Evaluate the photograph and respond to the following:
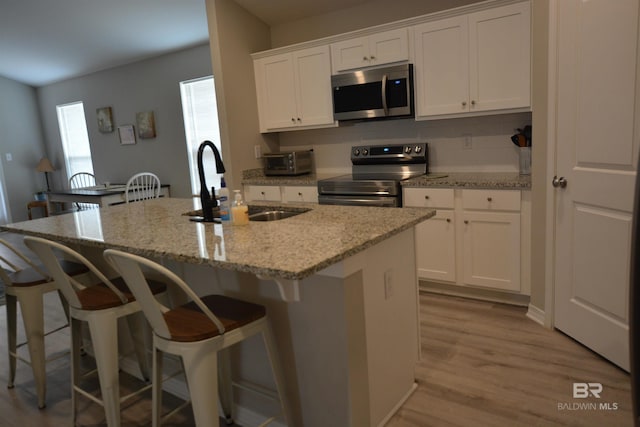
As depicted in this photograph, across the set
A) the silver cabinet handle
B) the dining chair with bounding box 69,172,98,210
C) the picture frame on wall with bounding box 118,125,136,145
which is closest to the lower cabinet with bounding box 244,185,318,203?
the silver cabinet handle

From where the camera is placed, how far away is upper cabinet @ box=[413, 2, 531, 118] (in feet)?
9.81

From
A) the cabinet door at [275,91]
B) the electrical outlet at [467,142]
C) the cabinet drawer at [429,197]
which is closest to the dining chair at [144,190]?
the cabinet door at [275,91]

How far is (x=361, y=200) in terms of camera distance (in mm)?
3516

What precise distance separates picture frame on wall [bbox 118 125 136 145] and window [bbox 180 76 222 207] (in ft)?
3.74

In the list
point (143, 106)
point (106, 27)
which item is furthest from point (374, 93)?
point (143, 106)

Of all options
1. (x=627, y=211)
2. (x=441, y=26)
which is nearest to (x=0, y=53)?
(x=441, y=26)

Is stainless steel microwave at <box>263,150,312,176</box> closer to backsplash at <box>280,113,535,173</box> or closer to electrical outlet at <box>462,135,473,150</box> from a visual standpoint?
backsplash at <box>280,113,535,173</box>

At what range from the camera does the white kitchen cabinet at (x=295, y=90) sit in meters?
3.92

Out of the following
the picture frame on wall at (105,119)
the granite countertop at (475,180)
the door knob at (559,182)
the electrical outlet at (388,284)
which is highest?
the picture frame on wall at (105,119)

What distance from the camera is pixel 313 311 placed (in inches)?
66.7

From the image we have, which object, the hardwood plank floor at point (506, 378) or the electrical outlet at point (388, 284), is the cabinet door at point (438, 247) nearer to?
the hardwood plank floor at point (506, 378)

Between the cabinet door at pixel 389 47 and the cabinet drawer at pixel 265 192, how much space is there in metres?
1.39

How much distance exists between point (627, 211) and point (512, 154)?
1383 mm

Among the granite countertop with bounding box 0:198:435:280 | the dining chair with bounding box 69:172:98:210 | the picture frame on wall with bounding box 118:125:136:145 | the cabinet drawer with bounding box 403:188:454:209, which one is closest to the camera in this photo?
the granite countertop with bounding box 0:198:435:280
